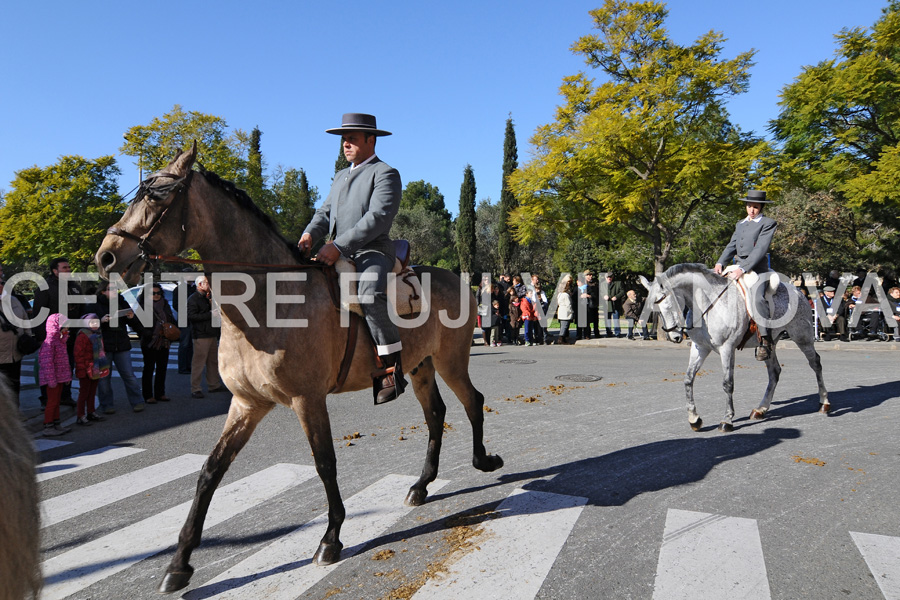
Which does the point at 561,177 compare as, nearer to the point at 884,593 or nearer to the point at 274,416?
the point at 274,416

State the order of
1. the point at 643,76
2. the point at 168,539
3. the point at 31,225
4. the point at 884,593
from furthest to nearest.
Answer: the point at 31,225 → the point at 643,76 → the point at 168,539 → the point at 884,593

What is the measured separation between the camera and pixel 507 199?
151ft

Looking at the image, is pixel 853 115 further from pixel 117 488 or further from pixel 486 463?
pixel 117 488

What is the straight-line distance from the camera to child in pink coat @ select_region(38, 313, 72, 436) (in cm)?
779

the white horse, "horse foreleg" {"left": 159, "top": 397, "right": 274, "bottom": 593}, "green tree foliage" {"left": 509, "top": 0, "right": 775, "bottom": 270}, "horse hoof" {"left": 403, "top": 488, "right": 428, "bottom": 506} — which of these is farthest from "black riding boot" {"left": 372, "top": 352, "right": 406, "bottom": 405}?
Result: "green tree foliage" {"left": 509, "top": 0, "right": 775, "bottom": 270}

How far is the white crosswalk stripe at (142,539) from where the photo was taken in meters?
3.56

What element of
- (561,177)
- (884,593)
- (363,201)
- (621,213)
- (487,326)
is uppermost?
(561,177)

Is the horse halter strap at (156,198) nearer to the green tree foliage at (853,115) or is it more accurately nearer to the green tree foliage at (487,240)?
the green tree foliage at (853,115)

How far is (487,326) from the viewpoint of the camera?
744 inches

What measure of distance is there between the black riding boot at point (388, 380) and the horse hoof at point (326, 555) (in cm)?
104

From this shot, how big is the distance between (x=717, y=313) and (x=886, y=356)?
9674 millimetres

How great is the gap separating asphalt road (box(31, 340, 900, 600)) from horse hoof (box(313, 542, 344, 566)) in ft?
0.21

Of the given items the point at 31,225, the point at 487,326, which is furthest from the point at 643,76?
the point at 31,225

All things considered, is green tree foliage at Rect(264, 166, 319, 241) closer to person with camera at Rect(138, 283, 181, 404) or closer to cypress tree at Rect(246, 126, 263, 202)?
cypress tree at Rect(246, 126, 263, 202)
